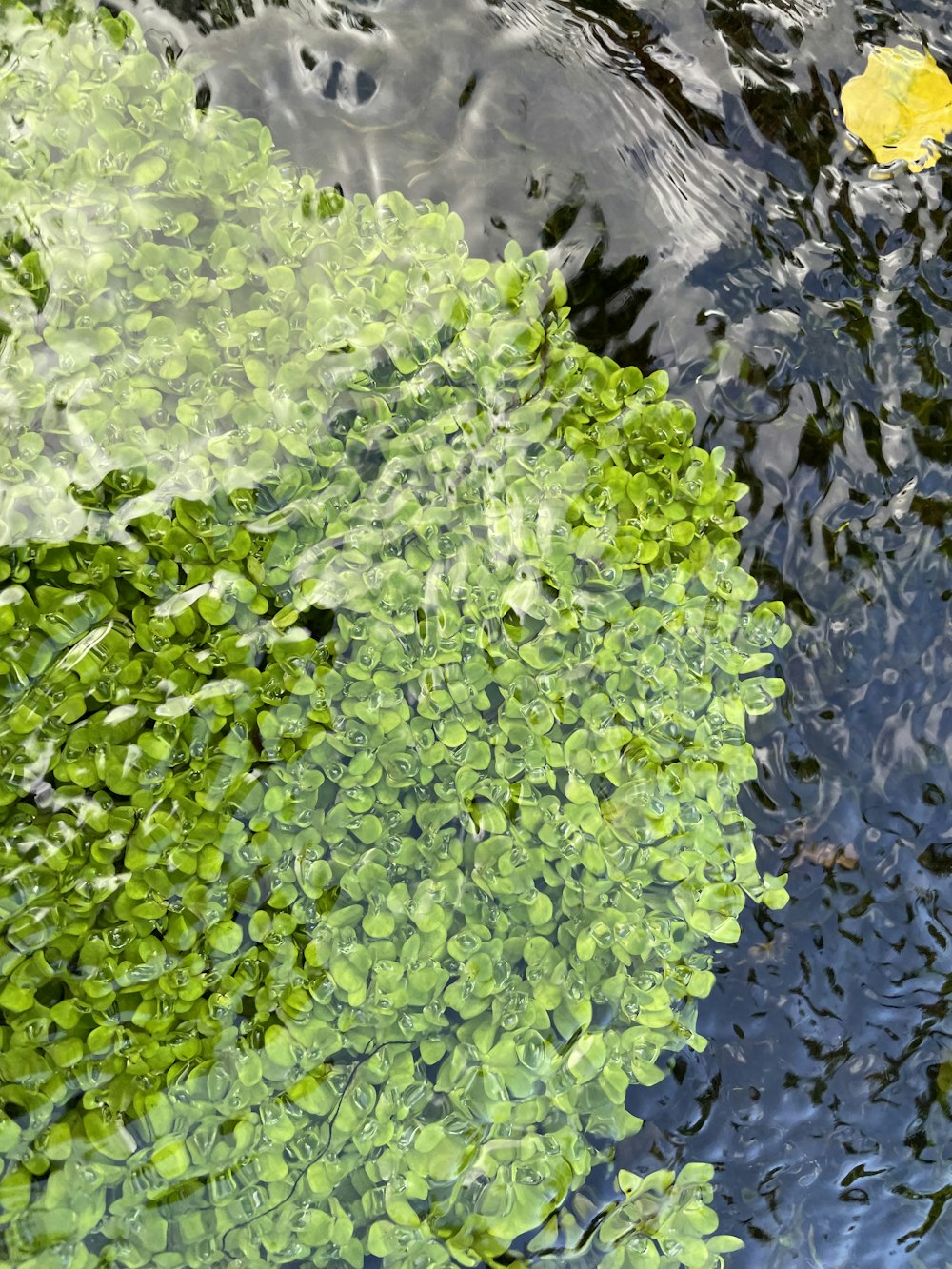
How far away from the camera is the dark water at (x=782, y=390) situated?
2133mm

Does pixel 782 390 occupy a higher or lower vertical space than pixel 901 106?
lower

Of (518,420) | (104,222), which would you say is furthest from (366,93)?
(518,420)

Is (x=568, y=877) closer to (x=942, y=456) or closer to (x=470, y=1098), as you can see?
(x=470, y=1098)

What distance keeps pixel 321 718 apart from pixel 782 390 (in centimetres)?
134

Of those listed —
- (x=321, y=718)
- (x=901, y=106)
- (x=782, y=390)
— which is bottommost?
(x=321, y=718)

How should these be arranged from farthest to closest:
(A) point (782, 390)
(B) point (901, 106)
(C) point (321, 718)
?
(B) point (901, 106)
(A) point (782, 390)
(C) point (321, 718)

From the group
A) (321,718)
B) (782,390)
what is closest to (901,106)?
(782,390)

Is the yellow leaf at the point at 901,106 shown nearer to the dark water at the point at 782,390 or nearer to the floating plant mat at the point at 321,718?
the dark water at the point at 782,390

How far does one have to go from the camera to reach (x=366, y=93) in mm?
2184

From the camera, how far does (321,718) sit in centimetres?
180

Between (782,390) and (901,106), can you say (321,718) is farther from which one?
(901,106)

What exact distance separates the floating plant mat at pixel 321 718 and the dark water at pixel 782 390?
0.59ft

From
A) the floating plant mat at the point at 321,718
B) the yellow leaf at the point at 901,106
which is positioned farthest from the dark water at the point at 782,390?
the floating plant mat at the point at 321,718

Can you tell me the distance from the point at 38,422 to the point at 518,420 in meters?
0.92
